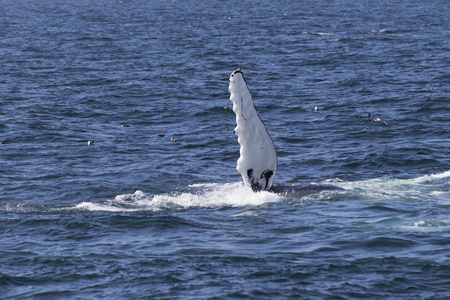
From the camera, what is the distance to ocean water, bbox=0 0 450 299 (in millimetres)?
17141

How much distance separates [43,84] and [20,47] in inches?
786

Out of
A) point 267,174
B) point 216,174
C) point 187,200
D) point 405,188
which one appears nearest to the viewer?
point 267,174

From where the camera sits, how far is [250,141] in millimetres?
21078

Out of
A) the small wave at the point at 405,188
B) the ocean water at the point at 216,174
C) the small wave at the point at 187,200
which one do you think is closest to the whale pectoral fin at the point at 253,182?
the small wave at the point at 187,200

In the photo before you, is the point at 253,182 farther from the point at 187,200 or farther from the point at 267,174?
the point at 187,200

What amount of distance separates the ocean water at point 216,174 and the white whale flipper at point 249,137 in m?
1.05

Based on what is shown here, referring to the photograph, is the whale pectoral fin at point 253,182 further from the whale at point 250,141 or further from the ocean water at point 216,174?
the ocean water at point 216,174

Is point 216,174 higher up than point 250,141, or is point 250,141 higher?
point 250,141

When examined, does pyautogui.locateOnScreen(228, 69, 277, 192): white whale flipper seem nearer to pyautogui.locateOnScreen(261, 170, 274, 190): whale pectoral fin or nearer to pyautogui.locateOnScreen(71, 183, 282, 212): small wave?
pyautogui.locateOnScreen(261, 170, 274, 190): whale pectoral fin

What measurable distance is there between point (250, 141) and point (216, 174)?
239 inches

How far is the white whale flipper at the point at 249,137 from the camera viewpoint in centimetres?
2078

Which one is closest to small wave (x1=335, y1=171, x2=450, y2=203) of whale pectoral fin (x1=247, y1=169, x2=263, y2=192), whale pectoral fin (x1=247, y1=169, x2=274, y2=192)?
whale pectoral fin (x1=247, y1=169, x2=274, y2=192)

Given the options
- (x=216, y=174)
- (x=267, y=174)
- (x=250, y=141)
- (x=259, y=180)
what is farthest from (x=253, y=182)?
(x=216, y=174)

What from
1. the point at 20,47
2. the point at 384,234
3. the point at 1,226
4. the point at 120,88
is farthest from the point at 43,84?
the point at 384,234
